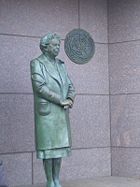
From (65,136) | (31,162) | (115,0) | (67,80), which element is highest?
(115,0)

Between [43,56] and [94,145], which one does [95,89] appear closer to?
[94,145]

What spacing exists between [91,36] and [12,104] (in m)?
2.14

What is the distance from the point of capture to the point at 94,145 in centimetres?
998

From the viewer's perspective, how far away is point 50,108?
25.3 ft

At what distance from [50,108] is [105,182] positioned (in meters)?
2.24

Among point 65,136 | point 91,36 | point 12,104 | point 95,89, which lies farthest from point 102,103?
point 65,136

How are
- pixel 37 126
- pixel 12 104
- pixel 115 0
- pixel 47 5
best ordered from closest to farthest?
pixel 37 126, pixel 12 104, pixel 47 5, pixel 115 0

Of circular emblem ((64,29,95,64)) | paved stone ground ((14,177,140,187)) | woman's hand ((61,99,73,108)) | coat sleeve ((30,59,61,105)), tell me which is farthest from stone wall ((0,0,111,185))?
woman's hand ((61,99,73,108))

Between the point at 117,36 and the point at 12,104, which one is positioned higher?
the point at 117,36

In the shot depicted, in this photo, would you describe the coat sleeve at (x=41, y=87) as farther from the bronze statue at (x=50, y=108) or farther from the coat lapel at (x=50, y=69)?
the coat lapel at (x=50, y=69)

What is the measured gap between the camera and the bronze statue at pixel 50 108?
7.63 meters

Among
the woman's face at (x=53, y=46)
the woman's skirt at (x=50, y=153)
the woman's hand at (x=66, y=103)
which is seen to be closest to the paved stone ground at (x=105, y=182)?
the woman's skirt at (x=50, y=153)

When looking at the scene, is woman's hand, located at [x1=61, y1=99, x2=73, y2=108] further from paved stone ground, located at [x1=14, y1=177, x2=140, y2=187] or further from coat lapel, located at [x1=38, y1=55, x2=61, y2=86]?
paved stone ground, located at [x1=14, y1=177, x2=140, y2=187]

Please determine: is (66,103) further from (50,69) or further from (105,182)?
(105,182)
